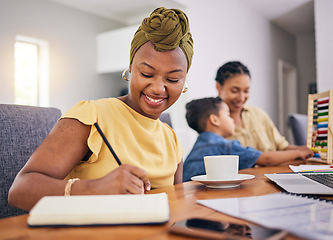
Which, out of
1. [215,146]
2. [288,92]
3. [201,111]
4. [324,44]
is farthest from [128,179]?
[288,92]

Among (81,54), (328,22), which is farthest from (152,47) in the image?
(81,54)

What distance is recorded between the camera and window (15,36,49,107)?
4523 millimetres

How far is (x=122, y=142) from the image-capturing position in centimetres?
99

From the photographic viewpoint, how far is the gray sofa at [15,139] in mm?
1045

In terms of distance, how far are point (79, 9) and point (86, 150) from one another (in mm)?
4849

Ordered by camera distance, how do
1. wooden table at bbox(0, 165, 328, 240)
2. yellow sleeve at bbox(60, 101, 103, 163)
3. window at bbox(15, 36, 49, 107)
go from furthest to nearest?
window at bbox(15, 36, 49, 107) < yellow sleeve at bbox(60, 101, 103, 163) < wooden table at bbox(0, 165, 328, 240)

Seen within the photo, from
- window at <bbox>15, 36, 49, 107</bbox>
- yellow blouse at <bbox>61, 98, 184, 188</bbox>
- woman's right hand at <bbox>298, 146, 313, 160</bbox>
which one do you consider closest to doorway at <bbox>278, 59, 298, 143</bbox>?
window at <bbox>15, 36, 49, 107</bbox>

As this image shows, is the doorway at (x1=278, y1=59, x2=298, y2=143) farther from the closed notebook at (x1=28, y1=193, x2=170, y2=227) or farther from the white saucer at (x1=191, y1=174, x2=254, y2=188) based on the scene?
the closed notebook at (x1=28, y1=193, x2=170, y2=227)

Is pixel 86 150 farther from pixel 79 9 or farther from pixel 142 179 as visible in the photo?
pixel 79 9

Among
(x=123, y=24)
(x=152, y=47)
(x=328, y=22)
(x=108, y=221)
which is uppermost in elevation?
(x=123, y=24)

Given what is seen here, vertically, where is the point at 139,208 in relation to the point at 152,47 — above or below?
below

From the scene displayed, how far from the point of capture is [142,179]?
2.52 feet

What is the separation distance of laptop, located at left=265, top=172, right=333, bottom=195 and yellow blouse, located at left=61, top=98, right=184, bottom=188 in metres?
0.36

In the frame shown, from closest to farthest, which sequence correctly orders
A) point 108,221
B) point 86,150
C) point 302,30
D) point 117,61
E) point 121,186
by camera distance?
point 108,221
point 121,186
point 86,150
point 117,61
point 302,30
